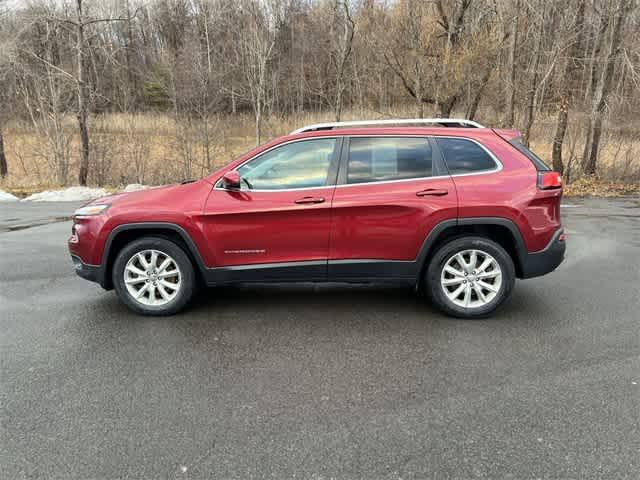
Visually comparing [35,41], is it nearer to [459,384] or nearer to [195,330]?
[195,330]

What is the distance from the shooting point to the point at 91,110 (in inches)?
870

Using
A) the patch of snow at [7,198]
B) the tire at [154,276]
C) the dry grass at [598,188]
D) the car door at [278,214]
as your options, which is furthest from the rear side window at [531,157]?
the patch of snow at [7,198]

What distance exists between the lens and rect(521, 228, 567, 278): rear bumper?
4160 millimetres

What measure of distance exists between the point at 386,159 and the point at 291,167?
2.95ft

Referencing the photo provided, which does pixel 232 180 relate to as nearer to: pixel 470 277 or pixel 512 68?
pixel 470 277

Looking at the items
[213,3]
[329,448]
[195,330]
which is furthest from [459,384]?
[213,3]

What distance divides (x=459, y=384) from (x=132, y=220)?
10.3 feet

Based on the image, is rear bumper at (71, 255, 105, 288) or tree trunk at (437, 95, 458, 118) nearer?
rear bumper at (71, 255, 105, 288)

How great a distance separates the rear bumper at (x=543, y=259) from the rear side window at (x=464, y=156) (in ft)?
2.94

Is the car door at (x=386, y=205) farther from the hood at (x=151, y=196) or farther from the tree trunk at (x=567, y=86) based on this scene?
the tree trunk at (x=567, y=86)

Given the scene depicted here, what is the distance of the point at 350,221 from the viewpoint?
13.4 feet

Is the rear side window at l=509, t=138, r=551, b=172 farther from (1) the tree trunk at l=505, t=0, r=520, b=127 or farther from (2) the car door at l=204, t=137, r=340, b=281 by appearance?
(1) the tree trunk at l=505, t=0, r=520, b=127

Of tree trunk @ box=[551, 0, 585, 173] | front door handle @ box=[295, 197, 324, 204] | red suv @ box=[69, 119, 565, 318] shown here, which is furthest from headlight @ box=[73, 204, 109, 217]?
tree trunk @ box=[551, 0, 585, 173]

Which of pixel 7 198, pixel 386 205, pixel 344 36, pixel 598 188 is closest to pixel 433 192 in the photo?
pixel 386 205
